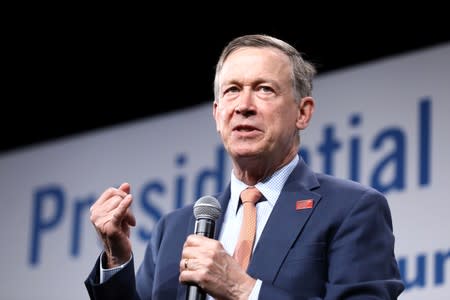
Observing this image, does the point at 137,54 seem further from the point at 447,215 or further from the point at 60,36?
the point at 447,215

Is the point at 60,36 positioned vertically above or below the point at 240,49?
above

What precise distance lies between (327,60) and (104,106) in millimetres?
1270

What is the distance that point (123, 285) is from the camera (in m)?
2.12

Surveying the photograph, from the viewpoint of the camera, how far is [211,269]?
1859 mm

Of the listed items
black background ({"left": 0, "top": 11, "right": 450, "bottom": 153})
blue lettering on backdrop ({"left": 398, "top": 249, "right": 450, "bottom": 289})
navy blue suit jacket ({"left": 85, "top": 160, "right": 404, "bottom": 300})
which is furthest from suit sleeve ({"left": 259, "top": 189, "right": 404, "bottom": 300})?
black background ({"left": 0, "top": 11, "right": 450, "bottom": 153})

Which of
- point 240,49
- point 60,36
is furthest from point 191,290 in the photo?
point 60,36

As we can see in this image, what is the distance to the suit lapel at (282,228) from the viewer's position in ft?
6.57

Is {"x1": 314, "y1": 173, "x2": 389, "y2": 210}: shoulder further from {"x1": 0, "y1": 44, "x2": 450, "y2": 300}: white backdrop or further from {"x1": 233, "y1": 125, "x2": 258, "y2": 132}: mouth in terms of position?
{"x1": 0, "y1": 44, "x2": 450, "y2": 300}: white backdrop

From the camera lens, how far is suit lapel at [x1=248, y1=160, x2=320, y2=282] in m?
2.00

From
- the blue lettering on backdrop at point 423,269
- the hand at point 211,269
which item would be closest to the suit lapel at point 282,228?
the hand at point 211,269

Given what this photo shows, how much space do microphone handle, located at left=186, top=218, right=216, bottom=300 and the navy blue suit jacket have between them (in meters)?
0.13

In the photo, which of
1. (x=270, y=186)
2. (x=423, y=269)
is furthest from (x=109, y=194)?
(x=423, y=269)

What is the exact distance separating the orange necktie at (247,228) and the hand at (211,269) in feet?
0.46

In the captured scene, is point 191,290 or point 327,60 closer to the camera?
point 191,290
